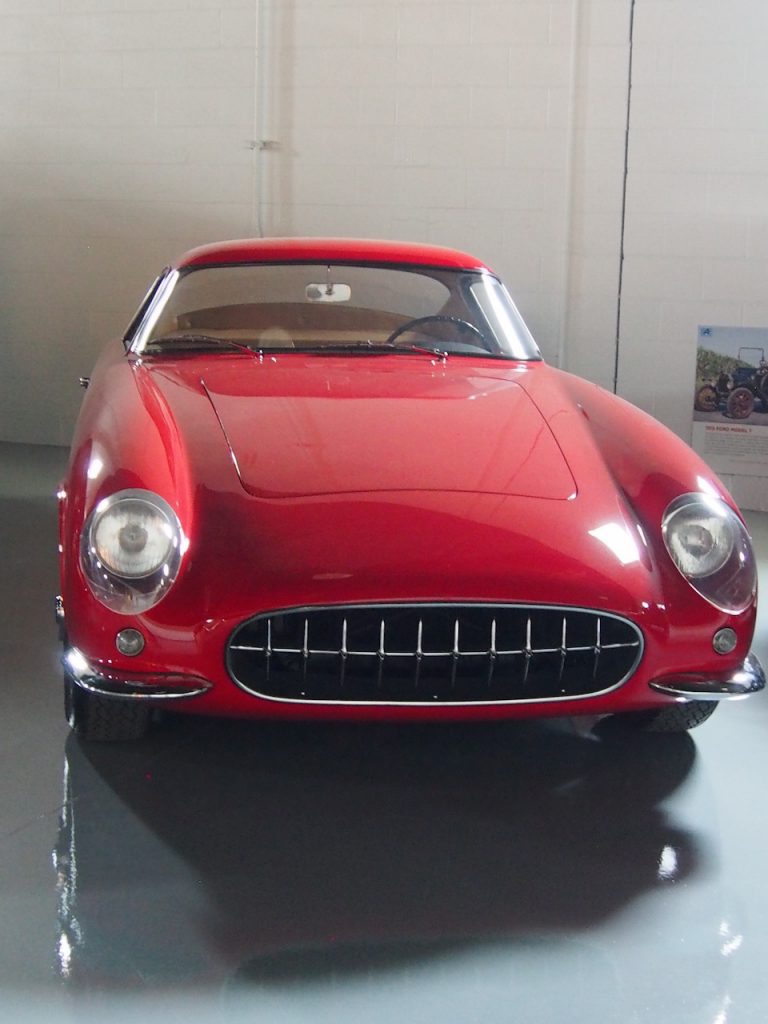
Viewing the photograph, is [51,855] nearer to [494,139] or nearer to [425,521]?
[425,521]

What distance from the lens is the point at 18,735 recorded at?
2.57 m

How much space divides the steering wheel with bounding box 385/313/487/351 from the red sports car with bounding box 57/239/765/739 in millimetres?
680

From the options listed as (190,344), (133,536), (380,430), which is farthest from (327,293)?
(133,536)

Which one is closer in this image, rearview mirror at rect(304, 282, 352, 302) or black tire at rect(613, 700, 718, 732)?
black tire at rect(613, 700, 718, 732)

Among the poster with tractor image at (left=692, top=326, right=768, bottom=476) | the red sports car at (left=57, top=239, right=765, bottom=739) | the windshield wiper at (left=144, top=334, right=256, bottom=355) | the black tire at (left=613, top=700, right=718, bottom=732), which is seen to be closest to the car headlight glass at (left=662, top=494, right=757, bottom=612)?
the red sports car at (left=57, top=239, right=765, bottom=739)

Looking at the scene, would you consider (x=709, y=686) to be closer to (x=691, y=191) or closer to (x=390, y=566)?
(x=390, y=566)

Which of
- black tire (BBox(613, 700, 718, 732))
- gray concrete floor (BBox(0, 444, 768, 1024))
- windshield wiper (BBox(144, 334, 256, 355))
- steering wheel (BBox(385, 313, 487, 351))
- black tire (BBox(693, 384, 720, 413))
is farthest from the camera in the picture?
black tire (BBox(693, 384, 720, 413))

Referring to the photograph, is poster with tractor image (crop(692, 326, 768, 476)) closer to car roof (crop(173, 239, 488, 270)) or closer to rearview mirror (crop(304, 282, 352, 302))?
car roof (crop(173, 239, 488, 270))

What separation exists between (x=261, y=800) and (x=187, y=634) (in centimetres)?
42

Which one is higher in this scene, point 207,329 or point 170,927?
point 207,329

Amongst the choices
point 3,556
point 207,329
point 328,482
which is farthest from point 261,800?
point 3,556

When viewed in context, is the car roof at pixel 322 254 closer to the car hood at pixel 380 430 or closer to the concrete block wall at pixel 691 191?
the car hood at pixel 380 430

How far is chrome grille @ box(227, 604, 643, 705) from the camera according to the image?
2.06 m

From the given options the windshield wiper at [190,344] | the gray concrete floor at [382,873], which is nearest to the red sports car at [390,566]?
the gray concrete floor at [382,873]
